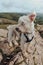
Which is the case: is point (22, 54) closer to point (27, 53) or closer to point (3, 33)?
point (27, 53)

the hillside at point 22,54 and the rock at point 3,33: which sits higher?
the rock at point 3,33

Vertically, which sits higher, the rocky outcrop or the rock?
the rock

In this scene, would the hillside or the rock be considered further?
the hillside

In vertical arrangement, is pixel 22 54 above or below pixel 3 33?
below

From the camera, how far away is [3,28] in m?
9.45

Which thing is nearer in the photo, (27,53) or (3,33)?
(3,33)

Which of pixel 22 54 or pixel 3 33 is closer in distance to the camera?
pixel 3 33

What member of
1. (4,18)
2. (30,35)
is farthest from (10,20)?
(30,35)

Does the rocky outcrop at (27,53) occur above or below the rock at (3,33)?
below

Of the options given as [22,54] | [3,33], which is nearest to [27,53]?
[22,54]

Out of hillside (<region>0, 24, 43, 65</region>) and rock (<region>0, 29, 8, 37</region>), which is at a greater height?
rock (<region>0, 29, 8, 37</region>)

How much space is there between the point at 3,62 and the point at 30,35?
3.56 m

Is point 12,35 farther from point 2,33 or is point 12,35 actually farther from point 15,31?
point 2,33

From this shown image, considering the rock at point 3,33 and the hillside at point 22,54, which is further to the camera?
the hillside at point 22,54
